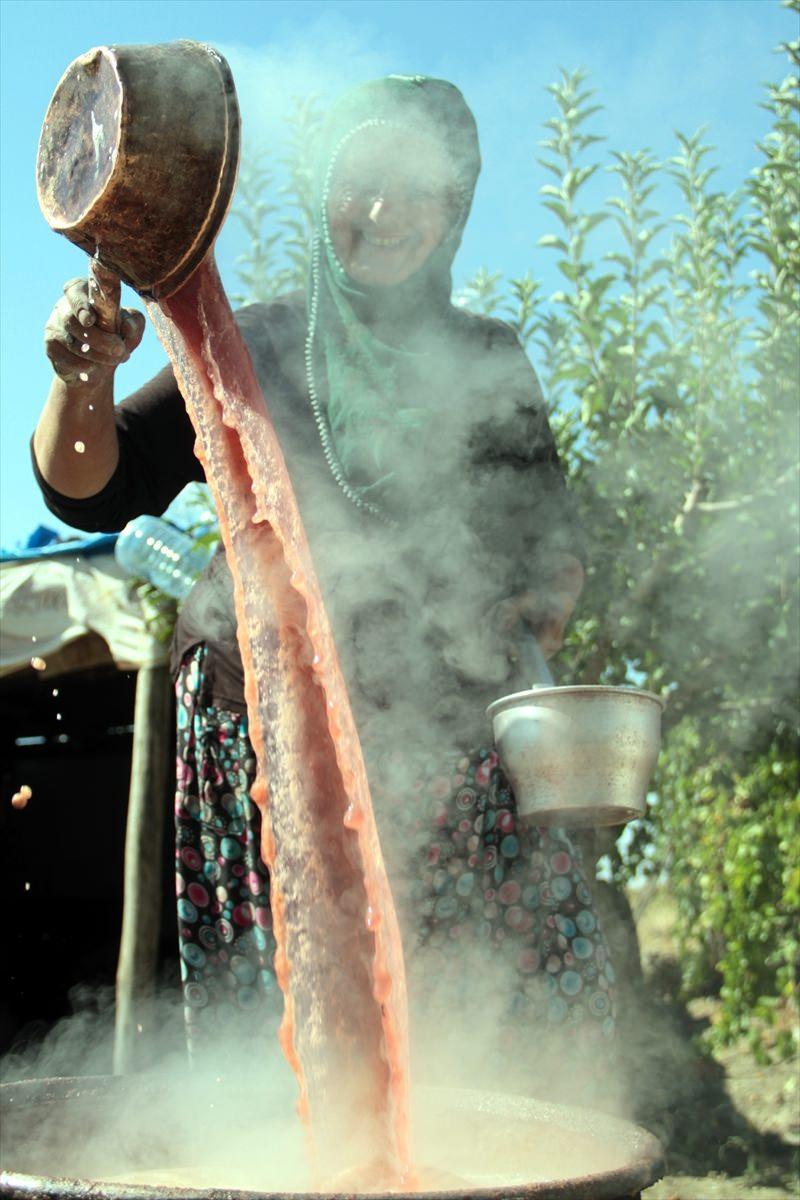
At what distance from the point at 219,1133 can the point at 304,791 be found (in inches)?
24.8

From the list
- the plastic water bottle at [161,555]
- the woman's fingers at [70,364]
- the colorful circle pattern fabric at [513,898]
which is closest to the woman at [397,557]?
the colorful circle pattern fabric at [513,898]

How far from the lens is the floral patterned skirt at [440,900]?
6.75 feet

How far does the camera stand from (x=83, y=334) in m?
1.63

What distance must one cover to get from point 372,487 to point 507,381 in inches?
15.8

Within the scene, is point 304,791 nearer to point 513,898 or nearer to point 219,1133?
point 219,1133

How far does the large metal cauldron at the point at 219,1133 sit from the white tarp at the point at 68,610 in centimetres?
234

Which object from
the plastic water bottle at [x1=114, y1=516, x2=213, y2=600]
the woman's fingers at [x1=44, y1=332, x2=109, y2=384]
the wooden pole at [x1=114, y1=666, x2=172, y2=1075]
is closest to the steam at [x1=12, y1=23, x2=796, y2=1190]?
the woman's fingers at [x1=44, y1=332, x2=109, y2=384]

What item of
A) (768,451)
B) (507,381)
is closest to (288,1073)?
(507,381)

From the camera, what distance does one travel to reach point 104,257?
1.46 meters

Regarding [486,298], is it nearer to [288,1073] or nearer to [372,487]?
[372,487]

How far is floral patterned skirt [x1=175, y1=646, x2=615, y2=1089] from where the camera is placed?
2.06m

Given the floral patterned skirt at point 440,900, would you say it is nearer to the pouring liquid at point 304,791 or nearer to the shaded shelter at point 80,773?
the pouring liquid at point 304,791

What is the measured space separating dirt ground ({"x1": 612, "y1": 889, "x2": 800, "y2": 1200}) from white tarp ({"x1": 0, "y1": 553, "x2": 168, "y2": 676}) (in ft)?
7.56

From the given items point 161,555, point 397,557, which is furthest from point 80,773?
point 397,557
